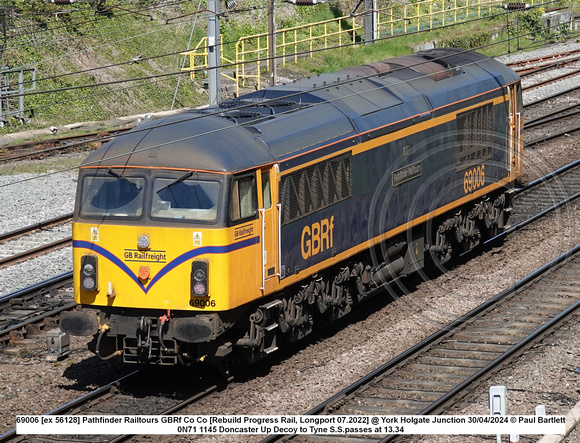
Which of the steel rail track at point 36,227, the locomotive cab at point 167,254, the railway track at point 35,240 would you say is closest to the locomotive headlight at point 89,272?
the locomotive cab at point 167,254

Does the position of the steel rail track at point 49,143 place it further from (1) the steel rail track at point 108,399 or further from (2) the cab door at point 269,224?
(2) the cab door at point 269,224

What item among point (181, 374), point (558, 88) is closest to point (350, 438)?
point (181, 374)

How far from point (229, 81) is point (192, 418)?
84.8 ft

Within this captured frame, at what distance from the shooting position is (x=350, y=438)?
37.8 ft

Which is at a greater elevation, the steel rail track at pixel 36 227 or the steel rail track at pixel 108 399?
the steel rail track at pixel 108 399

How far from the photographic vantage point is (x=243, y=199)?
12312 mm

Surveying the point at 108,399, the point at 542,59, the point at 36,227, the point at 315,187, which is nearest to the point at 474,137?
the point at 315,187

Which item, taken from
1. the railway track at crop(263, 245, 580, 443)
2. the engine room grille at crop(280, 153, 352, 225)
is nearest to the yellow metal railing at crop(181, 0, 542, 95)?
the railway track at crop(263, 245, 580, 443)

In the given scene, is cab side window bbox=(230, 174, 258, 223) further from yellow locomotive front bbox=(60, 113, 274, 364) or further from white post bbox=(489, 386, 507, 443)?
white post bbox=(489, 386, 507, 443)

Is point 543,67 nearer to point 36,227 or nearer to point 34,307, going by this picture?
point 36,227

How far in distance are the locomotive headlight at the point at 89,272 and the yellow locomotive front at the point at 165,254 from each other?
1cm

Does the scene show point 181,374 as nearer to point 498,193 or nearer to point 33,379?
point 33,379

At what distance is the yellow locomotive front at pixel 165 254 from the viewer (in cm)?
1198

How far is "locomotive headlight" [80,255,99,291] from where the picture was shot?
12.4 meters
